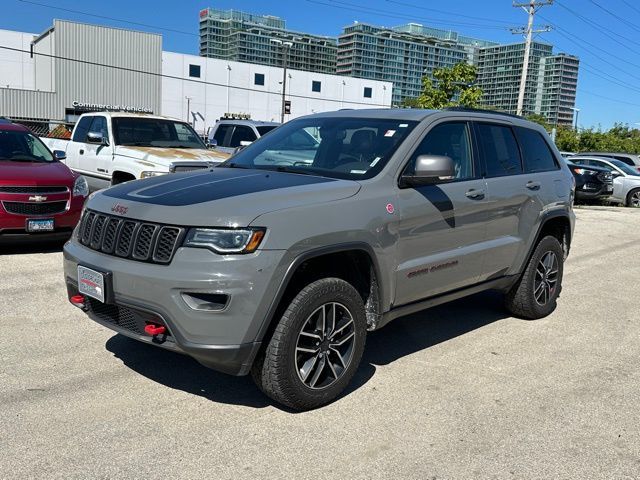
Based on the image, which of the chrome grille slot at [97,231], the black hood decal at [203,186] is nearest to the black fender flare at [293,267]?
the black hood decal at [203,186]

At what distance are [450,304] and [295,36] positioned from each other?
85.7m

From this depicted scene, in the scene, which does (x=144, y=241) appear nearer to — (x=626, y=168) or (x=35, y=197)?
(x=35, y=197)

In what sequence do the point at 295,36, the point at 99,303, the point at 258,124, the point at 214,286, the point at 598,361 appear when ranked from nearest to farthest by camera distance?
the point at 214,286 < the point at 99,303 < the point at 598,361 < the point at 258,124 < the point at 295,36

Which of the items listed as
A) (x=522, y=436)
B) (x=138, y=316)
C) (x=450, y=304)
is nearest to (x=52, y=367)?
(x=138, y=316)

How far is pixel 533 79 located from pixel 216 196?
71302 mm

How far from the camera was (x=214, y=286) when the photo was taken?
342 centimetres

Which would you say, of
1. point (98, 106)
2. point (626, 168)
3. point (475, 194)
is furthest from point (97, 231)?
point (98, 106)

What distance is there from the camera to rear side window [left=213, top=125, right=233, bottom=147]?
15281 millimetres

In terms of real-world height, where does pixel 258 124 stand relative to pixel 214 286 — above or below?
above

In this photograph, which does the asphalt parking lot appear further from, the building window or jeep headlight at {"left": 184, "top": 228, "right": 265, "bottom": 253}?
the building window

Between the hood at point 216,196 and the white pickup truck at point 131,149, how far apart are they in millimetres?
5221

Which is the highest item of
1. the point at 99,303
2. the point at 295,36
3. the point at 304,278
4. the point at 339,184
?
the point at 295,36

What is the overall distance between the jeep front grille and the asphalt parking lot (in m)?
0.94

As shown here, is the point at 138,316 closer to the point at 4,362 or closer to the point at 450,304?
the point at 4,362
